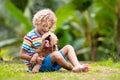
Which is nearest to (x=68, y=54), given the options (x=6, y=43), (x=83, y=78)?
(x=83, y=78)

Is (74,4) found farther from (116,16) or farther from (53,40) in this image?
(53,40)

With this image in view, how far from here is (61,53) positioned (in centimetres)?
614

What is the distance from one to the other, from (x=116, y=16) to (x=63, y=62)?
7956 mm

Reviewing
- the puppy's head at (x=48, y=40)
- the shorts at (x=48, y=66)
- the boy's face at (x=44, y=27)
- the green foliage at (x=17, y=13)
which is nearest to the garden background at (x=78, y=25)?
the green foliage at (x=17, y=13)

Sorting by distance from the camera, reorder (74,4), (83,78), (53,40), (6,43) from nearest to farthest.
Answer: (83,78), (53,40), (74,4), (6,43)

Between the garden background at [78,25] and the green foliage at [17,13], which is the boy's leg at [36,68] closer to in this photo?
the garden background at [78,25]

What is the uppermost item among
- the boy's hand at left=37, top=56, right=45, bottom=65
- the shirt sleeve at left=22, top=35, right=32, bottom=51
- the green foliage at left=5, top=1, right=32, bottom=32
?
the green foliage at left=5, top=1, right=32, bottom=32

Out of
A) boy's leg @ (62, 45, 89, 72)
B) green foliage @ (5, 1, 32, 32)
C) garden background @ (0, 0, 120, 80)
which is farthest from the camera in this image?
garden background @ (0, 0, 120, 80)

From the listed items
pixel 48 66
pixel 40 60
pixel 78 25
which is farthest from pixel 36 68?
pixel 78 25

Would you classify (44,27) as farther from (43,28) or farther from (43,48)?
(43,48)

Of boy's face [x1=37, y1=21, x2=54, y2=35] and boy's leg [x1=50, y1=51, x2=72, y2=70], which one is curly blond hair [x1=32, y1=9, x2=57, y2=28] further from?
boy's leg [x1=50, y1=51, x2=72, y2=70]

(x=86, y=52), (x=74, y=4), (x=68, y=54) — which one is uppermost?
(x=74, y=4)

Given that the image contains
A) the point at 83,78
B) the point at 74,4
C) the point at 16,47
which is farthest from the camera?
the point at 16,47

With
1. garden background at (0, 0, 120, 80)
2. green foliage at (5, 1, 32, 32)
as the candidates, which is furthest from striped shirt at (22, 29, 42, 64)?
green foliage at (5, 1, 32, 32)
